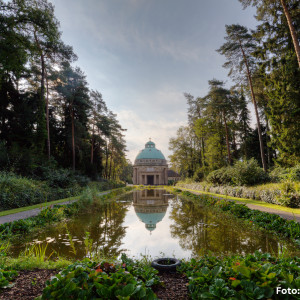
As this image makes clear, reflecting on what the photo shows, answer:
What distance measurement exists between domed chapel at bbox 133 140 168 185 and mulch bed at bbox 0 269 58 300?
53.8m

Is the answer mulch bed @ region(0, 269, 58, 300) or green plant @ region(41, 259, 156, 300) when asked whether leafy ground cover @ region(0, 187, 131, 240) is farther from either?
green plant @ region(41, 259, 156, 300)

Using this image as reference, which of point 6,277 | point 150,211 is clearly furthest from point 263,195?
point 6,277

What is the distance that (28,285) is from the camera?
266 centimetres

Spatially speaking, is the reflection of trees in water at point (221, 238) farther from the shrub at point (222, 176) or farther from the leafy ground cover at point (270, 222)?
the shrub at point (222, 176)

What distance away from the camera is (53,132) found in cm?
2417

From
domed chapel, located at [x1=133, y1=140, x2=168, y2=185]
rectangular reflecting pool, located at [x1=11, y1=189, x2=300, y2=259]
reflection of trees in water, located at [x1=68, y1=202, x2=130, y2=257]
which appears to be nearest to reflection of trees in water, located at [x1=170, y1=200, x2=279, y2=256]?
rectangular reflecting pool, located at [x1=11, y1=189, x2=300, y2=259]

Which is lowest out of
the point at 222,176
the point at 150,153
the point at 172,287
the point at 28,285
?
the point at 172,287

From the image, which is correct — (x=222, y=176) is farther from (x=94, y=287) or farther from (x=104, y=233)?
(x=94, y=287)

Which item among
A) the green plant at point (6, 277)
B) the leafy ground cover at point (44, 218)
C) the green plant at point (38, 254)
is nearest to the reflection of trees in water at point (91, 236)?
the green plant at point (38, 254)

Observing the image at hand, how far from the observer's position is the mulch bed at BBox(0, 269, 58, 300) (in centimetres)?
239

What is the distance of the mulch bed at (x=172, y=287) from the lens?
2510mm

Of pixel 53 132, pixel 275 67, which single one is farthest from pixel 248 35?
pixel 53 132

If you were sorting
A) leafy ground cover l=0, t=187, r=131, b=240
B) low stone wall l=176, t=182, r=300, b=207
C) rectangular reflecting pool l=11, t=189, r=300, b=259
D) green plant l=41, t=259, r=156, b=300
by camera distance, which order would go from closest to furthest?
green plant l=41, t=259, r=156, b=300
rectangular reflecting pool l=11, t=189, r=300, b=259
leafy ground cover l=0, t=187, r=131, b=240
low stone wall l=176, t=182, r=300, b=207

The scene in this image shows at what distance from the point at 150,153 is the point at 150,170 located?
221 inches
